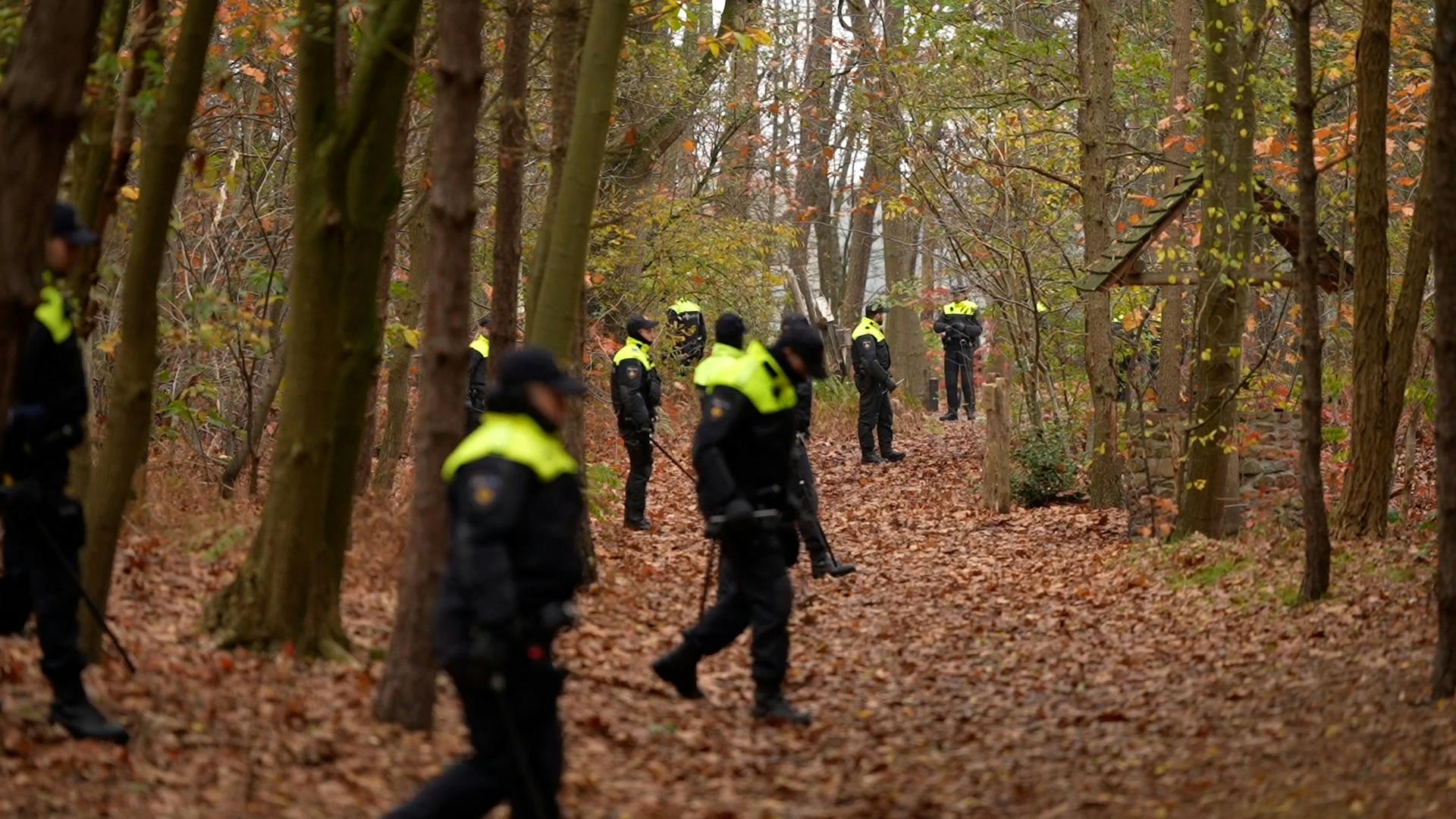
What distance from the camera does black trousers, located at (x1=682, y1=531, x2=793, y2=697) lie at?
27.6 ft

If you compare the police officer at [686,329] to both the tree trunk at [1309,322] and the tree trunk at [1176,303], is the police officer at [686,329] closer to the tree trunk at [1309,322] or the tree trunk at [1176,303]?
the tree trunk at [1176,303]

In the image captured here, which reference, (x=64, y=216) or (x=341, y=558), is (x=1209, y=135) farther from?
(x=64, y=216)

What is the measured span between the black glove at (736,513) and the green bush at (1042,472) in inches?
434

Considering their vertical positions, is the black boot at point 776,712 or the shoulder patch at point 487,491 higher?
the shoulder patch at point 487,491

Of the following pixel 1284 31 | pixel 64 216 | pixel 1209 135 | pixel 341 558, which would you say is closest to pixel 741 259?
pixel 1284 31

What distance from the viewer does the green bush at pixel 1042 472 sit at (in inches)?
742

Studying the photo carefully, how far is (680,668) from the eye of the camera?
8656mm

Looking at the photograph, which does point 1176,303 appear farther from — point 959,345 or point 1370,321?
point 959,345

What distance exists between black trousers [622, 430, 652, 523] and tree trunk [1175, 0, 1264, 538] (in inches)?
207

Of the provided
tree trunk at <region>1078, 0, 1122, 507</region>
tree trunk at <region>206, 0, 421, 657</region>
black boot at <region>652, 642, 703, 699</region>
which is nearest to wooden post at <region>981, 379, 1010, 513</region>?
tree trunk at <region>1078, 0, 1122, 507</region>

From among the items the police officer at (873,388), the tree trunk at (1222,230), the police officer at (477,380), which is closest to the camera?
the tree trunk at (1222,230)

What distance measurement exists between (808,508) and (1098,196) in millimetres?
5773

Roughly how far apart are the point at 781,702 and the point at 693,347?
663 inches

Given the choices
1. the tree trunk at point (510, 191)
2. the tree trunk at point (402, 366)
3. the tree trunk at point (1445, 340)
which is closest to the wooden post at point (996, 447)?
the tree trunk at point (402, 366)
